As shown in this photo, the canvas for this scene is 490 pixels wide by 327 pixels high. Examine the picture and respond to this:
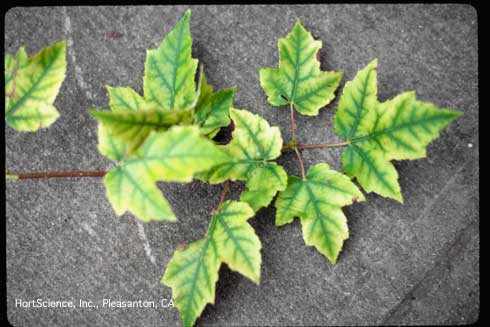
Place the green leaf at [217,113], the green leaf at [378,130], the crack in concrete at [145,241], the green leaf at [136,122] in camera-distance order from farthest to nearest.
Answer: the crack in concrete at [145,241], the green leaf at [217,113], the green leaf at [378,130], the green leaf at [136,122]

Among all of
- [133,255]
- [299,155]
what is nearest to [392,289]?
[299,155]

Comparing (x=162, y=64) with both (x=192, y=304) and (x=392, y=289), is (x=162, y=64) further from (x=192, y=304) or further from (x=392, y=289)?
(x=392, y=289)

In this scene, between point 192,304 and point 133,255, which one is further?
point 133,255

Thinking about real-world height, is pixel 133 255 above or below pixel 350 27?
below

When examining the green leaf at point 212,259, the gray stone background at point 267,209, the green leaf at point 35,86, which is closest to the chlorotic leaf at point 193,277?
the green leaf at point 212,259

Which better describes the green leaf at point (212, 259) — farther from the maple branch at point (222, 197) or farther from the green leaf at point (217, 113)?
the green leaf at point (217, 113)

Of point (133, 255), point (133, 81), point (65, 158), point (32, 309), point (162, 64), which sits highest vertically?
point (162, 64)

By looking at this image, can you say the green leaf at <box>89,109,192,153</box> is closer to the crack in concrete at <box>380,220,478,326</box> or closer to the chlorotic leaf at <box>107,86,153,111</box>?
the chlorotic leaf at <box>107,86,153,111</box>
